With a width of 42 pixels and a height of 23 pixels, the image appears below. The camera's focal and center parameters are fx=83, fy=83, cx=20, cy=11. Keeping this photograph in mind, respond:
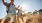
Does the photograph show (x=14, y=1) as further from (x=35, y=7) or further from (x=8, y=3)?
(x=35, y=7)

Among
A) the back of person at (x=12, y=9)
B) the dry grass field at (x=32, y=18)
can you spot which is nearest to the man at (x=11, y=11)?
the back of person at (x=12, y=9)

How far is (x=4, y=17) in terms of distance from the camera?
1049 mm

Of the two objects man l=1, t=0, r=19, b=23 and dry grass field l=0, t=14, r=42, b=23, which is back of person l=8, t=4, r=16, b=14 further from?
dry grass field l=0, t=14, r=42, b=23

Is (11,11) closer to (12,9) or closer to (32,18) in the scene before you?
(12,9)

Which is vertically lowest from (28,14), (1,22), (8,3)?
(1,22)

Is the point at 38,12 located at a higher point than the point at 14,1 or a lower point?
lower

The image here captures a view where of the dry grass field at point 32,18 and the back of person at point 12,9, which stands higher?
the back of person at point 12,9

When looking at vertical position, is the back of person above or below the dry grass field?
above

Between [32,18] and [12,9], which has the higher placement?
[12,9]

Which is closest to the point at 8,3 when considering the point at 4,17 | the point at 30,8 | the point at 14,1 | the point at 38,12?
the point at 14,1

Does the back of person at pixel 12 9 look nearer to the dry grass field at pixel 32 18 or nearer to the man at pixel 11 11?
the man at pixel 11 11

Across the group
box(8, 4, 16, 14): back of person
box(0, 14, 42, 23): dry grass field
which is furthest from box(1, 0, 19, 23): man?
box(0, 14, 42, 23): dry grass field

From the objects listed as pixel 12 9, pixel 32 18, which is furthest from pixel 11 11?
pixel 32 18

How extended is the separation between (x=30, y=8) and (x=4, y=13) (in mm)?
336
